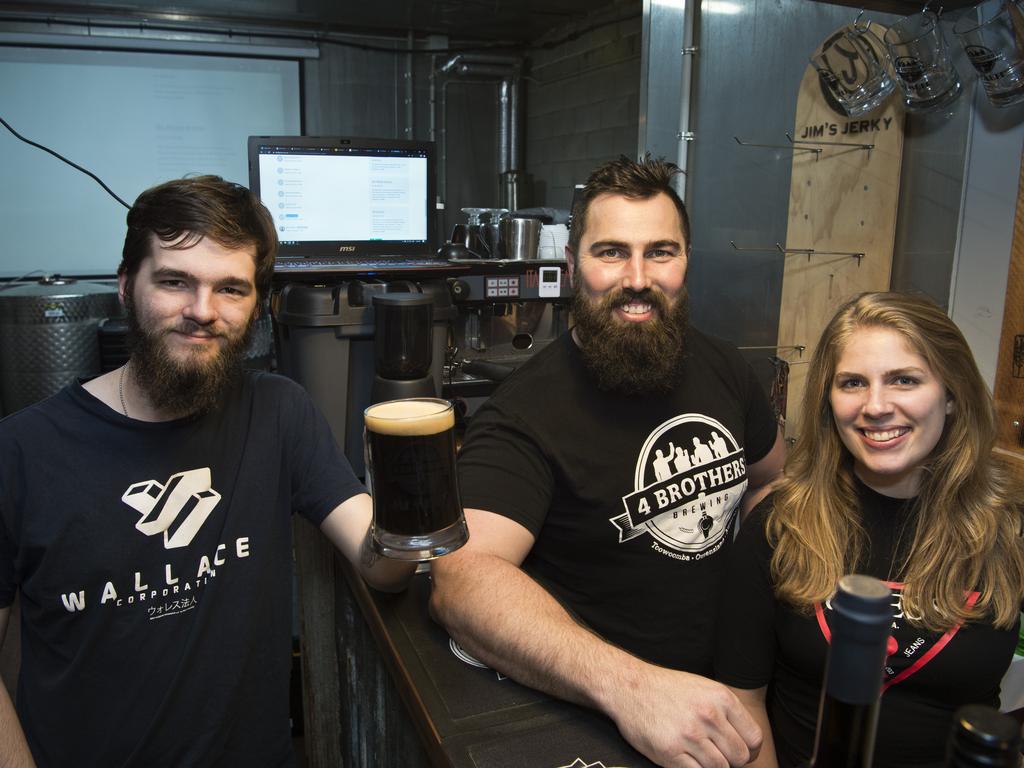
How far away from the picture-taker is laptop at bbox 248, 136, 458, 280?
7.57ft

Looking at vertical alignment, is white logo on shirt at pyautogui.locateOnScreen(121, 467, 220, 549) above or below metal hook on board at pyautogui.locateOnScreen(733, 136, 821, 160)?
below

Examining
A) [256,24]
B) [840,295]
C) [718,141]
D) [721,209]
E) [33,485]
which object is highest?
[256,24]

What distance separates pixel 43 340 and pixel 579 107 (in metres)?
3.90

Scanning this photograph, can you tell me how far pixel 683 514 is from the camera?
1406 mm

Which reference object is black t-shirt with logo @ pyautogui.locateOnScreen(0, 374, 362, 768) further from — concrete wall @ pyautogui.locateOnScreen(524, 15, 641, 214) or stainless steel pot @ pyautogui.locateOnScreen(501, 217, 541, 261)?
concrete wall @ pyautogui.locateOnScreen(524, 15, 641, 214)

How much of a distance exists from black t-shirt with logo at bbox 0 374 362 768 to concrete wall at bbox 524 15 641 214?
4.33 meters

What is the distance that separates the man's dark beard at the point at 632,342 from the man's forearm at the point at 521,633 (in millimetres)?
429

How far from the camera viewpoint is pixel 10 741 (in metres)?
1.07

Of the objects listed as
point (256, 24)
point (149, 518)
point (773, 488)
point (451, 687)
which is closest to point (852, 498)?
point (773, 488)

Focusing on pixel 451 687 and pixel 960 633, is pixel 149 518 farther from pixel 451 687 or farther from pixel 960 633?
pixel 960 633

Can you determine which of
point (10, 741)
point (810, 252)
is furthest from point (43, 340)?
point (810, 252)

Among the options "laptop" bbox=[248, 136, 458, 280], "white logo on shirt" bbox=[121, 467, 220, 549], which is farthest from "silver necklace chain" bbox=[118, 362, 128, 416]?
"laptop" bbox=[248, 136, 458, 280]

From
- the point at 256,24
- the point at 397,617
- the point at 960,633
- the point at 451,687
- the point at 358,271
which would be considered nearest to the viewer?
the point at 451,687

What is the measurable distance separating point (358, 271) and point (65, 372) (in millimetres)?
1629
